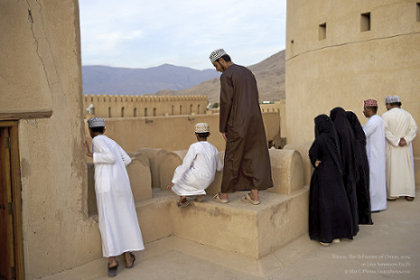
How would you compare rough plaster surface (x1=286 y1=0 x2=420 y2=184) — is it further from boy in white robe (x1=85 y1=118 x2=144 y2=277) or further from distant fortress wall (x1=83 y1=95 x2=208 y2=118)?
distant fortress wall (x1=83 y1=95 x2=208 y2=118)

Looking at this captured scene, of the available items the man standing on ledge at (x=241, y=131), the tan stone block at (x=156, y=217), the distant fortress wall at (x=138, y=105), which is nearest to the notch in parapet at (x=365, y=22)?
the man standing on ledge at (x=241, y=131)

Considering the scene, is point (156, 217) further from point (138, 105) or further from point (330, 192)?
point (138, 105)

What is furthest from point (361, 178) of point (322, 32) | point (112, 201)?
point (322, 32)

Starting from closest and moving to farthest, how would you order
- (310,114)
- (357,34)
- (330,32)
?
(357,34) → (330,32) → (310,114)

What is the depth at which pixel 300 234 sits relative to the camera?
4512mm

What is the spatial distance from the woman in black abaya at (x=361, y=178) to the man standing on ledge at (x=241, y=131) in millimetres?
1644

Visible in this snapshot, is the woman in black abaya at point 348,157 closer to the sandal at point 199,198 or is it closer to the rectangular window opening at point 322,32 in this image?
the sandal at point 199,198

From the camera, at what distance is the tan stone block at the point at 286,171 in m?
4.46

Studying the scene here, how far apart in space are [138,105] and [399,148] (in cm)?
1734

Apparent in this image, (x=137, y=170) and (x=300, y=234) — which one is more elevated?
(x=137, y=170)

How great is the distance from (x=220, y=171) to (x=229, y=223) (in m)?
0.82

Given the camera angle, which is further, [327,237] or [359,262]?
[327,237]

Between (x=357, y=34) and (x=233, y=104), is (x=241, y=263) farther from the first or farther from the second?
(x=357, y=34)

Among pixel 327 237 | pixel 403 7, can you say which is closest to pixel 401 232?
pixel 327 237
